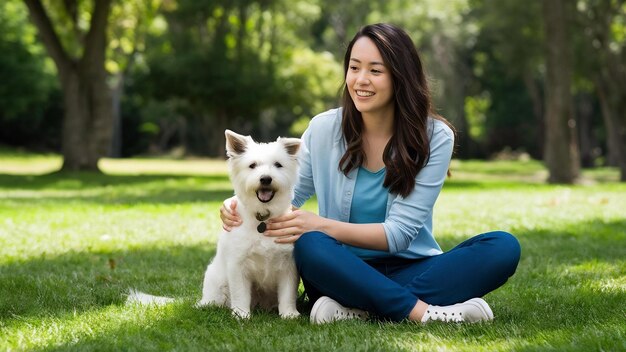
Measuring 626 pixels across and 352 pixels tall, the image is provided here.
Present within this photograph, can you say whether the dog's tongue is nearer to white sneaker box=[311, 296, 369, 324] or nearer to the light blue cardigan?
the light blue cardigan

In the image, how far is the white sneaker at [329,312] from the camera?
14.1 feet

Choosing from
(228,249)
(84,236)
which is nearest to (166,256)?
(84,236)

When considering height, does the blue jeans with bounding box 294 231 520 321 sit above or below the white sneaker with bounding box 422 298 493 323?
above

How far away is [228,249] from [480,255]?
1.40m

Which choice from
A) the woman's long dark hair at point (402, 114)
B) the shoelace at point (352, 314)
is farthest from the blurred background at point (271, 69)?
the shoelace at point (352, 314)

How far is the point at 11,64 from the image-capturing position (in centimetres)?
4006

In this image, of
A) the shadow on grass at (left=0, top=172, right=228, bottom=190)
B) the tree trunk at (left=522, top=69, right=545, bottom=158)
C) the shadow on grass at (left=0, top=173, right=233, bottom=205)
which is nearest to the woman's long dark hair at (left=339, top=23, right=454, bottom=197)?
the shadow on grass at (left=0, top=173, right=233, bottom=205)

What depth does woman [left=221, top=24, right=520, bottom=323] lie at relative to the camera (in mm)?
4289

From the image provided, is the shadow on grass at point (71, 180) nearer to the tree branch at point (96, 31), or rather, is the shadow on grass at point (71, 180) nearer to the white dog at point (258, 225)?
the tree branch at point (96, 31)

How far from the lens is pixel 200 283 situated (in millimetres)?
5816

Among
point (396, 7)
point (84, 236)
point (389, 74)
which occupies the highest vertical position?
point (396, 7)

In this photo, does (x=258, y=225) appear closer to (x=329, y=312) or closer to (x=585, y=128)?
(x=329, y=312)

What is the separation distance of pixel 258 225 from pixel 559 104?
16.3 metres

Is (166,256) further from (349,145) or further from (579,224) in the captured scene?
(579,224)
